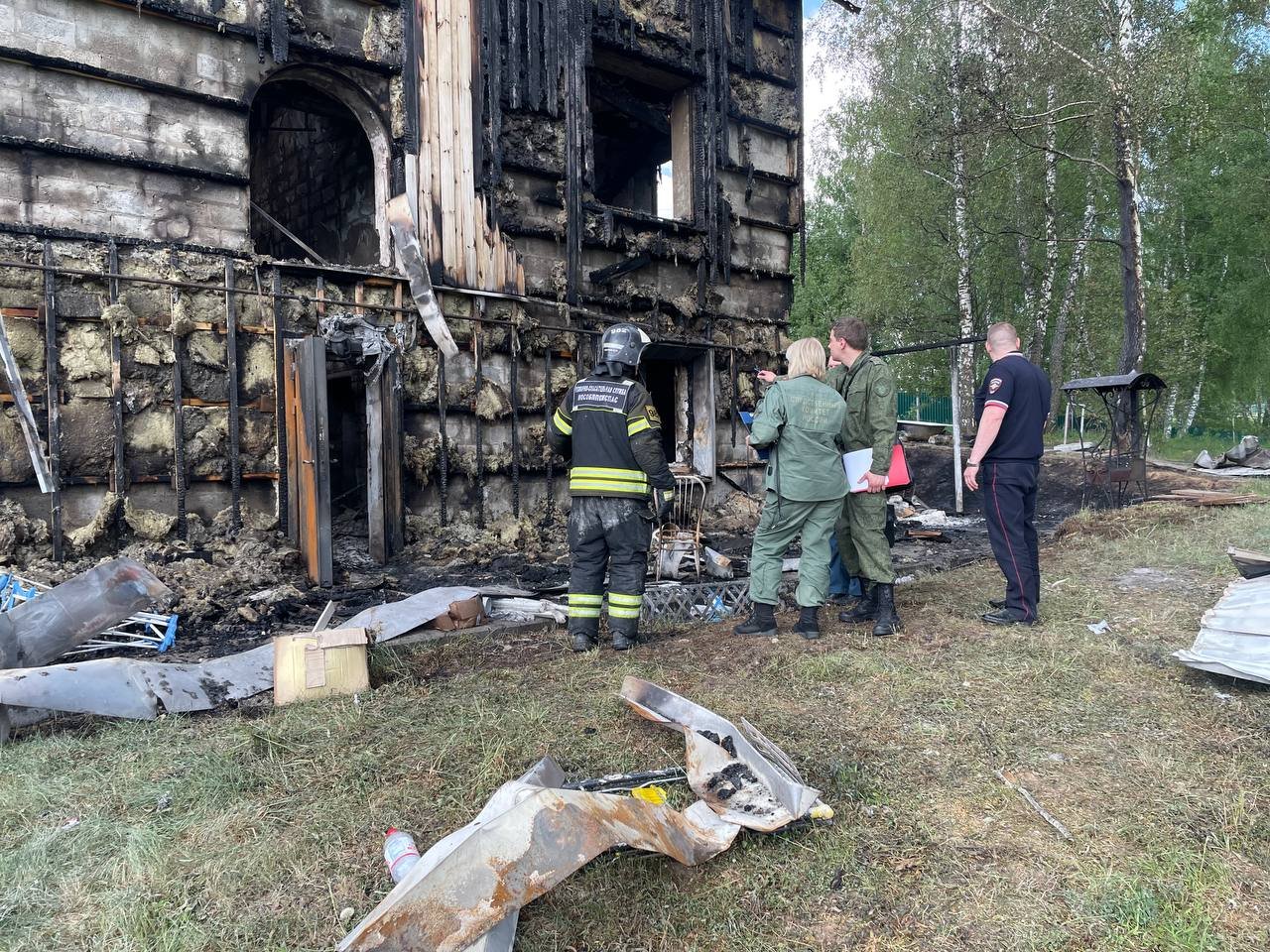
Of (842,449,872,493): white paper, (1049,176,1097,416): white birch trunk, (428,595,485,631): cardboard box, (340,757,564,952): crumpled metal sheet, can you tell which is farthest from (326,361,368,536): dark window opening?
(1049,176,1097,416): white birch trunk

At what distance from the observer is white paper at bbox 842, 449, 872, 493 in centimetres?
520

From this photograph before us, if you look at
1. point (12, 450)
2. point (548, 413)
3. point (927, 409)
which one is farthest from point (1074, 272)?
point (12, 450)

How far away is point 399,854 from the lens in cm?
233

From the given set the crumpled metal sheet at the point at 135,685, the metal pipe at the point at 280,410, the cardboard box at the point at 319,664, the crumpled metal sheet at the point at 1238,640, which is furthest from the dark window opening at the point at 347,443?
the crumpled metal sheet at the point at 1238,640

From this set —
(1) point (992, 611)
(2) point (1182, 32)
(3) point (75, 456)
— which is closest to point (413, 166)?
(3) point (75, 456)

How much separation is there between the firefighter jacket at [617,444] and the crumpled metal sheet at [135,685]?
2242mm

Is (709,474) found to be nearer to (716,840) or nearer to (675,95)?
(675,95)

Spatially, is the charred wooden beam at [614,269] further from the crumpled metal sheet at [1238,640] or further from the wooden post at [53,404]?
the crumpled metal sheet at [1238,640]

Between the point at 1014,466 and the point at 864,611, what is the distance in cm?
142

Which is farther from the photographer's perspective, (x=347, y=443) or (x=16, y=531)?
(x=347, y=443)

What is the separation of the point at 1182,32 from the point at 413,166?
15.2 metres

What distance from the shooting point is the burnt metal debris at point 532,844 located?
1.80 m

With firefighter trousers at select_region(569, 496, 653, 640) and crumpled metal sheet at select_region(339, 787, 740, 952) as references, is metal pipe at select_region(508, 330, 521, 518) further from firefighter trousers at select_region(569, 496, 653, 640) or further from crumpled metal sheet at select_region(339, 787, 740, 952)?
crumpled metal sheet at select_region(339, 787, 740, 952)

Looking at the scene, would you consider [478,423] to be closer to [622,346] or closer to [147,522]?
[147,522]
